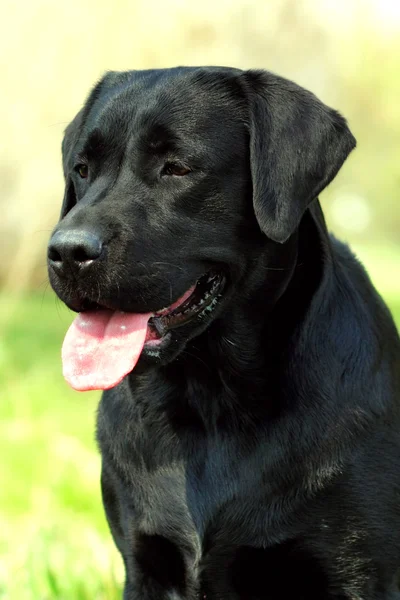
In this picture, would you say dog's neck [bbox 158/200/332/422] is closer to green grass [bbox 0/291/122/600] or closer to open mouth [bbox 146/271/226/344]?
open mouth [bbox 146/271/226/344]

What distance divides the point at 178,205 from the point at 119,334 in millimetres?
378

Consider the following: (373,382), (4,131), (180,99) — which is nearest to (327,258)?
(373,382)

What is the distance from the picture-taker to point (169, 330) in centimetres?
266

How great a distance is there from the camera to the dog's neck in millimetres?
2783

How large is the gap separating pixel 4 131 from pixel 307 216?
8.18 meters

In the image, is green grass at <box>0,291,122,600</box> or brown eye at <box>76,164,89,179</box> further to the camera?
green grass at <box>0,291,122,600</box>

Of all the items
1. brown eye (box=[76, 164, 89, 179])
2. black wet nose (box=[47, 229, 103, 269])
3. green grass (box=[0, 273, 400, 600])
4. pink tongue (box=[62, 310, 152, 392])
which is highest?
brown eye (box=[76, 164, 89, 179])

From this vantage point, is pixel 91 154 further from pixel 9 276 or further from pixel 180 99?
pixel 9 276

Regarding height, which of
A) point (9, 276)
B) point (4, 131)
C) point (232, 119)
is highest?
point (232, 119)

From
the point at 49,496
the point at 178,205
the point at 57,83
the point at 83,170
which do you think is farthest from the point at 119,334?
the point at 57,83

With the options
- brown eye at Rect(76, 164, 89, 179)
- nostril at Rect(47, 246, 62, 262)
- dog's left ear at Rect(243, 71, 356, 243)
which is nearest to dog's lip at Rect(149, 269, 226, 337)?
dog's left ear at Rect(243, 71, 356, 243)

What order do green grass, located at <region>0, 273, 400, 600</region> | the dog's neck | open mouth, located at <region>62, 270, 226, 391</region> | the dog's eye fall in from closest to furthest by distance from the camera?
open mouth, located at <region>62, 270, 226, 391</region> → the dog's eye → the dog's neck → green grass, located at <region>0, 273, 400, 600</region>

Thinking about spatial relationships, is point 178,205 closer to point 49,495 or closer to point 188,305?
point 188,305

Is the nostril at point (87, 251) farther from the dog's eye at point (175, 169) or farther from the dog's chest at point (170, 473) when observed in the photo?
the dog's chest at point (170, 473)
